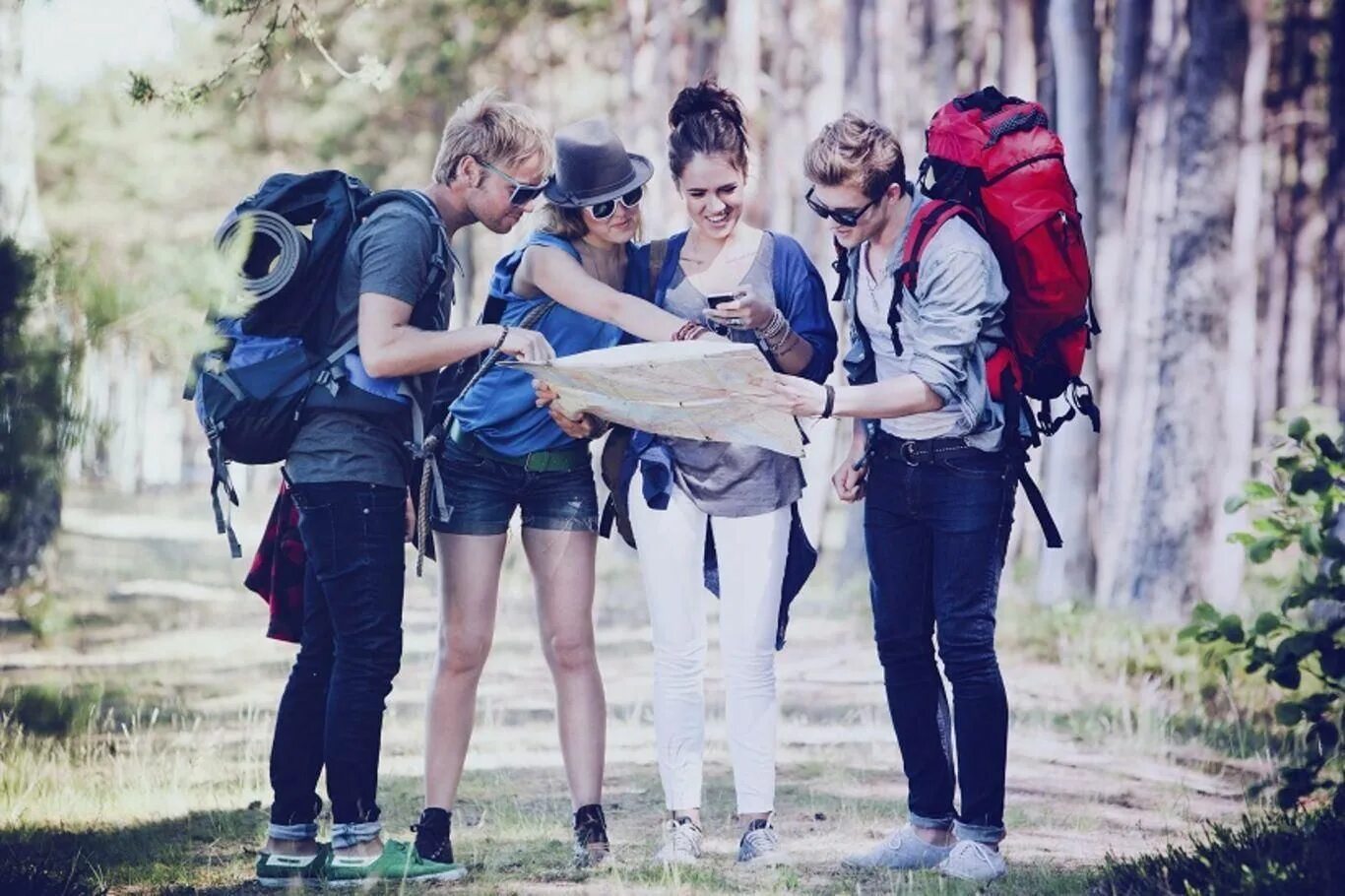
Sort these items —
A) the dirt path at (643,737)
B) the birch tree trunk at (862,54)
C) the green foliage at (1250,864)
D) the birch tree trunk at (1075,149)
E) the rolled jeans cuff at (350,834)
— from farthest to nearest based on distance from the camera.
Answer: the birch tree trunk at (862,54) → the birch tree trunk at (1075,149) → the dirt path at (643,737) → the rolled jeans cuff at (350,834) → the green foliage at (1250,864)

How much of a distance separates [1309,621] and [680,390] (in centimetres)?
247

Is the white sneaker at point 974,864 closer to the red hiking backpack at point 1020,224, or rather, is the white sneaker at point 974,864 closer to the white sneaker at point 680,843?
the white sneaker at point 680,843

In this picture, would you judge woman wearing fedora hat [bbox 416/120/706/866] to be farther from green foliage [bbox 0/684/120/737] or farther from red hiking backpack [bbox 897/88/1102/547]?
green foliage [bbox 0/684/120/737]

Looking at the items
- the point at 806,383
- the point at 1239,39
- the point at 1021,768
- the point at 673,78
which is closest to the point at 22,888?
the point at 806,383

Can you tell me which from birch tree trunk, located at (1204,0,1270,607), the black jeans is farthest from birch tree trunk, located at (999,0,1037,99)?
the black jeans

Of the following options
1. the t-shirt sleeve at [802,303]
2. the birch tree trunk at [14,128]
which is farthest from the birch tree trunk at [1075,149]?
the t-shirt sleeve at [802,303]

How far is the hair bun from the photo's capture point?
607cm

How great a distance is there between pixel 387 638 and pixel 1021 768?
3905mm

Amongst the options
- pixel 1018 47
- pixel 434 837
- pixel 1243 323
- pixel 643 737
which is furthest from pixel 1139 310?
pixel 434 837

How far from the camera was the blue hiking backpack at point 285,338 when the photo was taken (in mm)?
5598

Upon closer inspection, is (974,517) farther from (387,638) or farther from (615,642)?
(615,642)

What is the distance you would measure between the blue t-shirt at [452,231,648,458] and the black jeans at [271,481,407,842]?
378mm

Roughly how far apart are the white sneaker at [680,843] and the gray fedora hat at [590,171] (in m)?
2.06

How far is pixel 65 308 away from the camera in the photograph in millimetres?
4887
